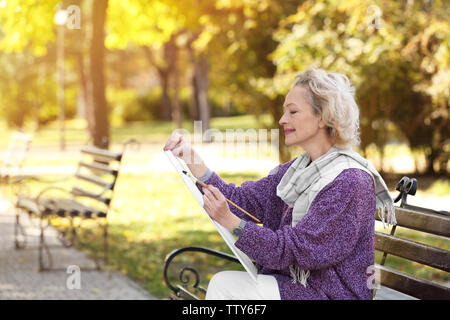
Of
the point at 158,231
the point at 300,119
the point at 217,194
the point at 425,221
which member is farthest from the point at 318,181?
the point at 158,231

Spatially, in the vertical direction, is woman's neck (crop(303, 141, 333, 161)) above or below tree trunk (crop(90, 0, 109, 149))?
below

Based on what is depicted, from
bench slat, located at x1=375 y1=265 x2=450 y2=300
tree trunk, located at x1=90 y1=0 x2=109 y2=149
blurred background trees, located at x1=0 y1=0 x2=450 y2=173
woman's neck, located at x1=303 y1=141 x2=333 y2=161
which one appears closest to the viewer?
woman's neck, located at x1=303 y1=141 x2=333 y2=161

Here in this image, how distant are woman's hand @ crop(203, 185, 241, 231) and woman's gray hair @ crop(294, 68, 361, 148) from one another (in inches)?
20.2

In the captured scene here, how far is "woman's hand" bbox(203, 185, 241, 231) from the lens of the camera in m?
2.42

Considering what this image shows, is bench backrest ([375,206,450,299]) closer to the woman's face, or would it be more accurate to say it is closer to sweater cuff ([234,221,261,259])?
the woman's face

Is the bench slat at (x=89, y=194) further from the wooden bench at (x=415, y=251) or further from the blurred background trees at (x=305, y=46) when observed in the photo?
the wooden bench at (x=415, y=251)

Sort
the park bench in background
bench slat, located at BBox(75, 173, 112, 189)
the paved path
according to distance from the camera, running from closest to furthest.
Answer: the paved path → bench slat, located at BBox(75, 173, 112, 189) → the park bench in background

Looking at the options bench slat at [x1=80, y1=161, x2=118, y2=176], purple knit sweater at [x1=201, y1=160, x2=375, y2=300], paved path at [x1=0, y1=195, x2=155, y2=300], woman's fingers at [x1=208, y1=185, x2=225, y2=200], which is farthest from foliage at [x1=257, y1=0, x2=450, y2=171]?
woman's fingers at [x1=208, y1=185, x2=225, y2=200]

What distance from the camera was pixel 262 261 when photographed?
240cm

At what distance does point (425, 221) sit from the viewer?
2.98 metres

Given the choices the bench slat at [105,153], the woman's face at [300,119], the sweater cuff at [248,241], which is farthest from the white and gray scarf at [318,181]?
the bench slat at [105,153]

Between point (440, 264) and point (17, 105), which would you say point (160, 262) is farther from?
point (17, 105)

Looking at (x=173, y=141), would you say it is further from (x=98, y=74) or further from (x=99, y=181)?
(x=98, y=74)

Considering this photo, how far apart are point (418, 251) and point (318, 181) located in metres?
0.77
